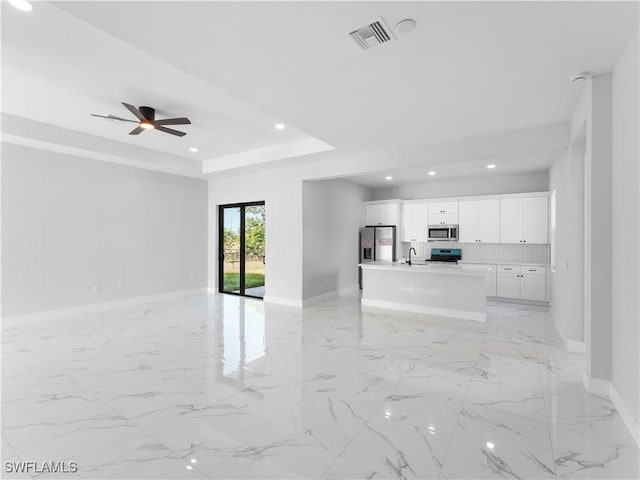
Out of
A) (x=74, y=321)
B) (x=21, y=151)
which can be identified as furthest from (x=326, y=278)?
(x=21, y=151)

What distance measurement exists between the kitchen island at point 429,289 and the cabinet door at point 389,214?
203 cm

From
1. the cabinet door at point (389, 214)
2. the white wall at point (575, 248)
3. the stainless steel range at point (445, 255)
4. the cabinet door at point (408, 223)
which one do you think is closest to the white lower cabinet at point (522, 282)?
the stainless steel range at point (445, 255)

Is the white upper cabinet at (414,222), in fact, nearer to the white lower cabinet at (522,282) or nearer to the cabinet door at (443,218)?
the cabinet door at (443,218)

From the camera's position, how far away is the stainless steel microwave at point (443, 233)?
707cm

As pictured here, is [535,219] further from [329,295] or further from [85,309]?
[85,309]

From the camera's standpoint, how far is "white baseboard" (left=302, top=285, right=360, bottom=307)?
6.27 metres

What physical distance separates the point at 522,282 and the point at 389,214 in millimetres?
3145

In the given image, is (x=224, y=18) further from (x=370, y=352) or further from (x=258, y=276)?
(x=258, y=276)

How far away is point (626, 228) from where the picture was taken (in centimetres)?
230

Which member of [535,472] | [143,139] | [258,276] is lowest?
[535,472]

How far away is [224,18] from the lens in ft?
6.78

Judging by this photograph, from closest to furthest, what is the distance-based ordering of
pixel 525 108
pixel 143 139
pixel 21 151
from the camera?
pixel 525 108 < pixel 21 151 < pixel 143 139

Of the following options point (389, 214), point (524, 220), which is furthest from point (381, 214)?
point (524, 220)

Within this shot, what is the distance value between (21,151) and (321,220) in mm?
5046
